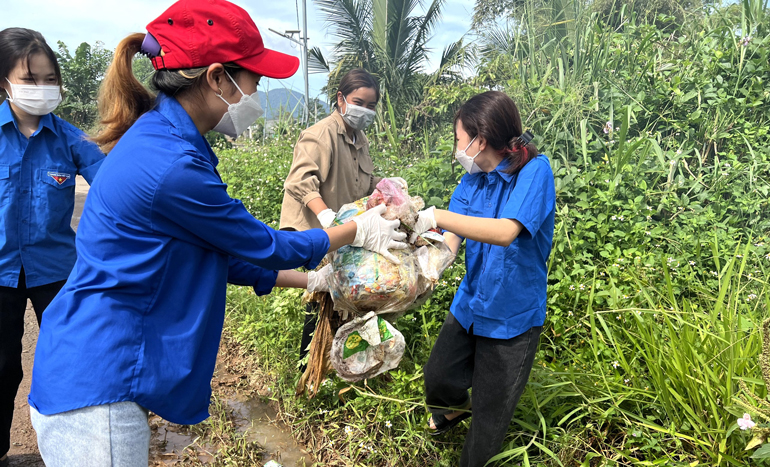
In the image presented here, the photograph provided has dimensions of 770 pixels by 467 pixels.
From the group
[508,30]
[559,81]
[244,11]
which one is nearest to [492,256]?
[244,11]

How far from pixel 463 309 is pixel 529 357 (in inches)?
12.1

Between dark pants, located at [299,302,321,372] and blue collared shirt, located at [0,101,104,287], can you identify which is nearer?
blue collared shirt, located at [0,101,104,287]

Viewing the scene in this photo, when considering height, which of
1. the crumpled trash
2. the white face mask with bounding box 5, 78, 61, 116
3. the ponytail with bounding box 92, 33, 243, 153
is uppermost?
the ponytail with bounding box 92, 33, 243, 153

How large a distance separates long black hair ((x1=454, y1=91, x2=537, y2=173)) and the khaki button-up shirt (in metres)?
1.00

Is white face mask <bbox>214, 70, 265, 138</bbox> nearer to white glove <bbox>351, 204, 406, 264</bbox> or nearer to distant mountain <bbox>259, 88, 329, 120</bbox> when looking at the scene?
white glove <bbox>351, 204, 406, 264</bbox>

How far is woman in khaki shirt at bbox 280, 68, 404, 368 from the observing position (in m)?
2.72

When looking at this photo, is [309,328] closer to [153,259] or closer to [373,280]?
[373,280]

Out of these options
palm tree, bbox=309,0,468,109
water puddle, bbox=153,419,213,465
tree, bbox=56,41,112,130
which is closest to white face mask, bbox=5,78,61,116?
water puddle, bbox=153,419,213,465

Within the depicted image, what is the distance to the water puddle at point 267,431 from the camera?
2.61m

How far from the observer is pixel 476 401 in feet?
6.63

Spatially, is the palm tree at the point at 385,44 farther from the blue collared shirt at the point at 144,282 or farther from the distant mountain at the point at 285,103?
the blue collared shirt at the point at 144,282

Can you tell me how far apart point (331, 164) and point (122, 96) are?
1498 millimetres

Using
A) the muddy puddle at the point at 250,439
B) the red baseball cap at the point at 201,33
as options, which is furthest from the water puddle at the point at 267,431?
the red baseball cap at the point at 201,33

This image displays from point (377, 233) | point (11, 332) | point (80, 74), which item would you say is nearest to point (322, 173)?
point (377, 233)
